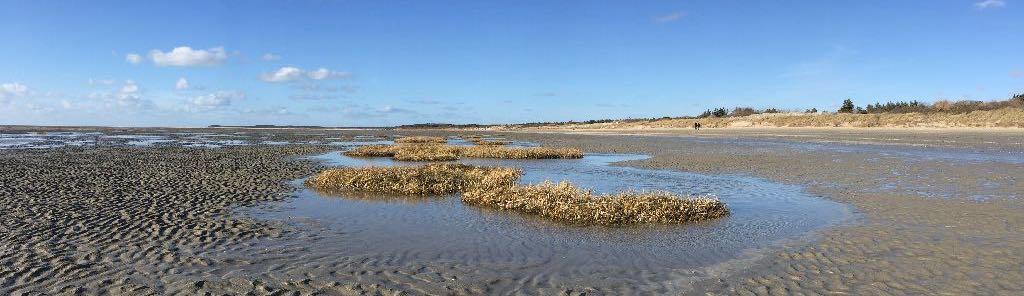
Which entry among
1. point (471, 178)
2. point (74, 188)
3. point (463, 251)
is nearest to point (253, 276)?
point (463, 251)

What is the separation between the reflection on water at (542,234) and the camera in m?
10.2

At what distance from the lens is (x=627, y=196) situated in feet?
47.9

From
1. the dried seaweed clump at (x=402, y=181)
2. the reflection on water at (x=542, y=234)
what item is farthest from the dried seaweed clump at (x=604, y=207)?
the dried seaweed clump at (x=402, y=181)

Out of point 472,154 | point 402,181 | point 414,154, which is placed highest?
point 402,181

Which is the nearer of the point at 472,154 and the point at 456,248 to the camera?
the point at 456,248

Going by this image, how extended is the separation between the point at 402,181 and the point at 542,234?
27.0 ft

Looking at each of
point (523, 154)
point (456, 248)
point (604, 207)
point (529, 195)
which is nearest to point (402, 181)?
point (529, 195)

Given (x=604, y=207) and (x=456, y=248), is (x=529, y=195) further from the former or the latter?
(x=456, y=248)

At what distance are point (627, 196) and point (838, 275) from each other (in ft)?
19.8

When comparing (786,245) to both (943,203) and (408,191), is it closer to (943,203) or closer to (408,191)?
(943,203)

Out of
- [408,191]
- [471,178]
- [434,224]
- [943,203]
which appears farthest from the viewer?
[471,178]

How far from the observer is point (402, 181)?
19.3m

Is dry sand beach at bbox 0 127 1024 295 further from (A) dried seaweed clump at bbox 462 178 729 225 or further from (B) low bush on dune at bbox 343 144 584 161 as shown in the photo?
(B) low bush on dune at bbox 343 144 584 161

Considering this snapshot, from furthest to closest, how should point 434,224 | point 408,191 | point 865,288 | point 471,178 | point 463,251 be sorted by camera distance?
point 471,178
point 408,191
point 434,224
point 463,251
point 865,288
